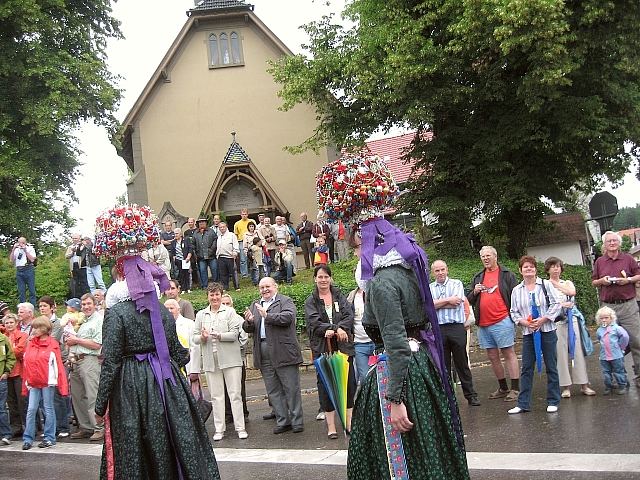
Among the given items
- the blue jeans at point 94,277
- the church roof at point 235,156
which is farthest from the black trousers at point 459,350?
the church roof at point 235,156

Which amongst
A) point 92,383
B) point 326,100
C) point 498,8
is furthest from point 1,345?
point 326,100

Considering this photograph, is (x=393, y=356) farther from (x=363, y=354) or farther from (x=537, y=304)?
(x=537, y=304)

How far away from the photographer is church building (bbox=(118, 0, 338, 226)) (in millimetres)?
33094

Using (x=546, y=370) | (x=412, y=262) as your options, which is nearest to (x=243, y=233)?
(x=546, y=370)

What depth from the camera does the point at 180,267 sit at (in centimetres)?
2231

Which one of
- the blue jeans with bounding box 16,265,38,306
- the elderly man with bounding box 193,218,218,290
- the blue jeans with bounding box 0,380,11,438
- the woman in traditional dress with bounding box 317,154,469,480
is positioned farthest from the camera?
the elderly man with bounding box 193,218,218,290

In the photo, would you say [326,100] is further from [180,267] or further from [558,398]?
[558,398]

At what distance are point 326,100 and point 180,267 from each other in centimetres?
731

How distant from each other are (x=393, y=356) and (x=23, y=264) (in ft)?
58.9

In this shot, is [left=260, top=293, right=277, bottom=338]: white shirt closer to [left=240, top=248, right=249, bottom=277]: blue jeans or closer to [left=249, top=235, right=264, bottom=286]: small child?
[left=249, top=235, right=264, bottom=286]: small child

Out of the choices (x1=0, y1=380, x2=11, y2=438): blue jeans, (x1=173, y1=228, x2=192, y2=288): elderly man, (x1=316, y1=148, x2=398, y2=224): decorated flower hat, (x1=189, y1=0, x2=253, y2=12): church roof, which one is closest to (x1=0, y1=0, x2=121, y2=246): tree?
(x1=189, y1=0, x2=253, y2=12): church roof

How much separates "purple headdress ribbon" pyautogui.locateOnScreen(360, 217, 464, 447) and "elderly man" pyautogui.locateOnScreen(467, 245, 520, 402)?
5606 mm

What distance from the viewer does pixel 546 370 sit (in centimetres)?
978

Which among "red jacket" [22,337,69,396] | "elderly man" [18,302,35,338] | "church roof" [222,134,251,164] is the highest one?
"church roof" [222,134,251,164]
